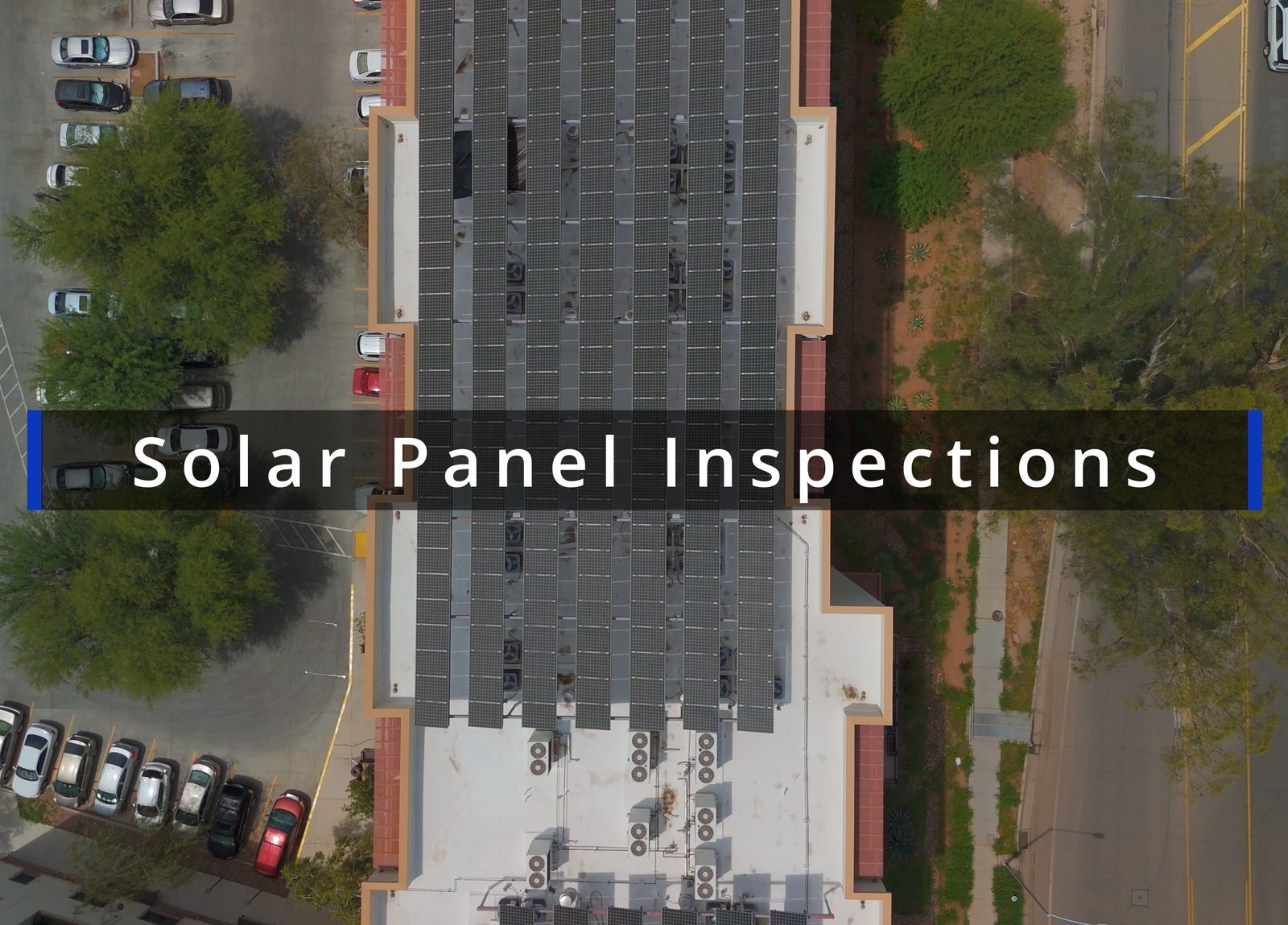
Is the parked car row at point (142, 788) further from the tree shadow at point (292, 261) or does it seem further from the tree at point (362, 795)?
the tree shadow at point (292, 261)

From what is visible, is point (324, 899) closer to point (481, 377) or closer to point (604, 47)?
point (481, 377)

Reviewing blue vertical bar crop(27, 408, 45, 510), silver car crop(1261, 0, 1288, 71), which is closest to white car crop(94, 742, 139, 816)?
blue vertical bar crop(27, 408, 45, 510)

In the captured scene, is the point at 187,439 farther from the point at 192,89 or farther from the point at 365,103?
the point at 365,103

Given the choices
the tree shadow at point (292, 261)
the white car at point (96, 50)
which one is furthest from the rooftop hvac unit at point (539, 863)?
the white car at point (96, 50)

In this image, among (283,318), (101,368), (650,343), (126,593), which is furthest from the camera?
(283,318)

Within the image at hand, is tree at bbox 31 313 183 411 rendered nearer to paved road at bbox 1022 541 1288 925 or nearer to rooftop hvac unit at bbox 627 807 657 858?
rooftop hvac unit at bbox 627 807 657 858

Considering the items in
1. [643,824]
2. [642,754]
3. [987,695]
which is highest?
[642,754]

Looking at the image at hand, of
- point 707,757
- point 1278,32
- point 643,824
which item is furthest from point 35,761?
point 1278,32
